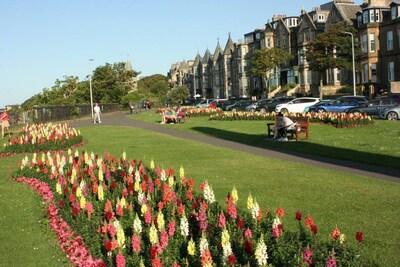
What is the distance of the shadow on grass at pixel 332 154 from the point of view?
13667 millimetres

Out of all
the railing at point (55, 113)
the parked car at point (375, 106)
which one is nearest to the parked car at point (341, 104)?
the parked car at point (375, 106)

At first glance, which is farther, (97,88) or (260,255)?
(97,88)

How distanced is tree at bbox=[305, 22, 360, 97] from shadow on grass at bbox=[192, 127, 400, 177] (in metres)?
32.4

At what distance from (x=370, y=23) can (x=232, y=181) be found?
52.1 meters

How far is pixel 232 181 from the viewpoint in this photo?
39.2 ft

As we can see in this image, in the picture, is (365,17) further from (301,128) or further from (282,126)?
(282,126)

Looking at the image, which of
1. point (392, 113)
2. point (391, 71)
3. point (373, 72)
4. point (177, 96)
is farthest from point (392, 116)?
point (177, 96)

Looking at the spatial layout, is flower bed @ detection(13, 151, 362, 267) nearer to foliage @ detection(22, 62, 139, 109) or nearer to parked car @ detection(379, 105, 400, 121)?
parked car @ detection(379, 105, 400, 121)

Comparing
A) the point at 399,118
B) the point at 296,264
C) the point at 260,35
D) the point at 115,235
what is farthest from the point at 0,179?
the point at 260,35

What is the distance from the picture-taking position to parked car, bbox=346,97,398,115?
32656 mm

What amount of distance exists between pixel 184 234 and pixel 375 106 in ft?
96.4

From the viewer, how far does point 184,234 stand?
6574 millimetres

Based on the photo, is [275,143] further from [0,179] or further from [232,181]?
[0,179]

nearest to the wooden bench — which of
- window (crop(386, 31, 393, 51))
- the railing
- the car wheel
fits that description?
the car wheel
